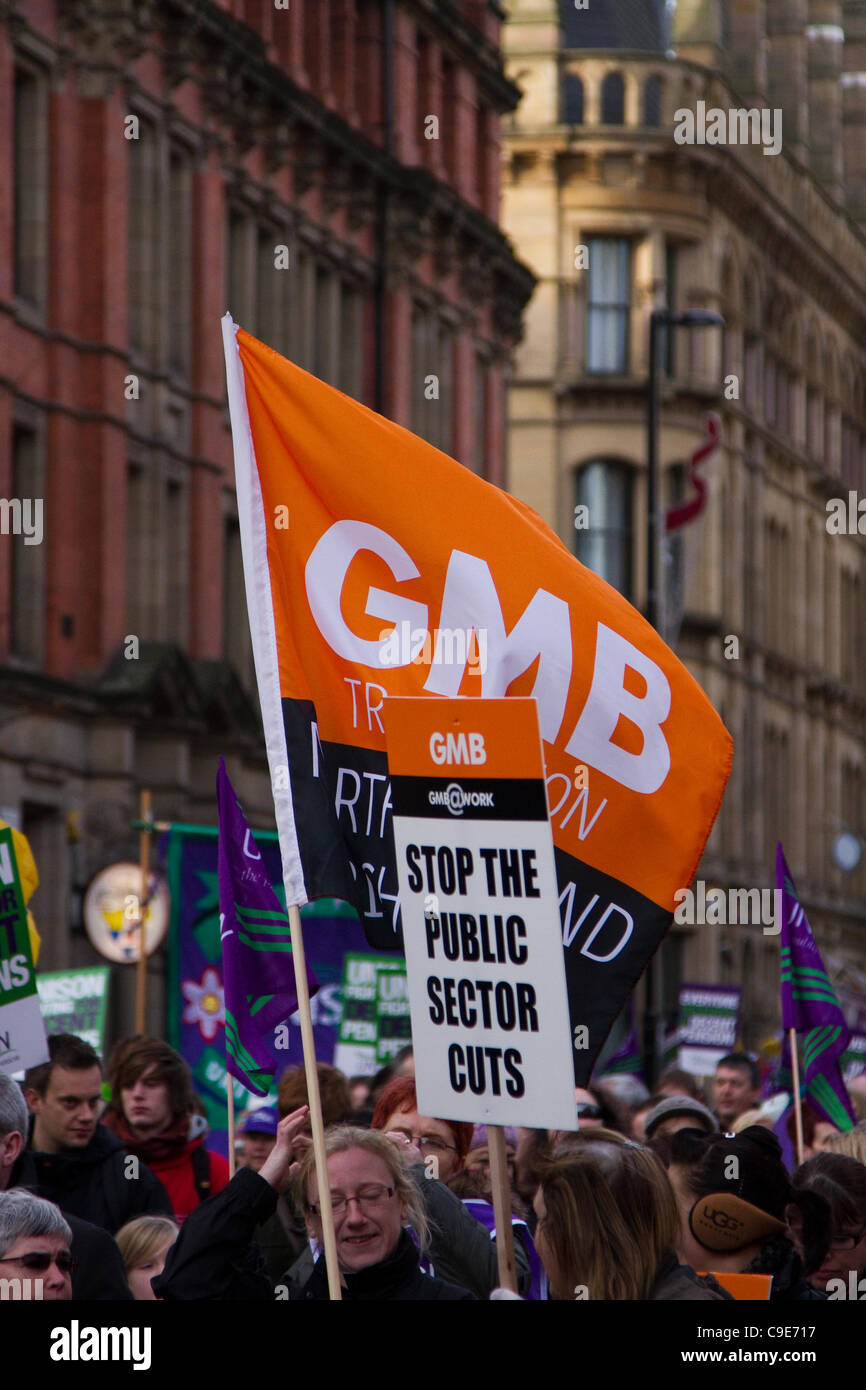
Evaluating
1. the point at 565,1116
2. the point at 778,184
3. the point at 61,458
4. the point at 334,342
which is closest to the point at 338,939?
the point at 61,458

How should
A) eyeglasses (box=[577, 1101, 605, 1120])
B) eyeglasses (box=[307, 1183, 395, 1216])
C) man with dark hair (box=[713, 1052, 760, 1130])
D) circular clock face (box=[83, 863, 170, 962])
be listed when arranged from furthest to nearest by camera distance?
circular clock face (box=[83, 863, 170, 962]) < man with dark hair (box=[713, 1052, 760, 1130]) < eyeglasses (box=[577, 1101, 605, 1120]) < eyeglasses (box=[307, 1183, 395, 1216])

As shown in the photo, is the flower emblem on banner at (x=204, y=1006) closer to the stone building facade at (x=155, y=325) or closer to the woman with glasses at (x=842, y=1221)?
the woman with glasses at (x=842, y=1221)

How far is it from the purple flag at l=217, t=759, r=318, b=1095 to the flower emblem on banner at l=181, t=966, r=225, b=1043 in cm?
779

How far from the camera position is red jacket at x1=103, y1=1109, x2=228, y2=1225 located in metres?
10.6

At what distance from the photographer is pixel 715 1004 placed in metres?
25.3

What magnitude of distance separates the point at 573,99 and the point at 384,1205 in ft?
179

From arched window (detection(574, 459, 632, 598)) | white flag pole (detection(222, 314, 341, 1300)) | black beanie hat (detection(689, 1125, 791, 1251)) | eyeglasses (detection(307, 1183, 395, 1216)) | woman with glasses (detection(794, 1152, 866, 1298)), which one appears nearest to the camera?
white flag pole (detection(222, 314, 341, 1300))

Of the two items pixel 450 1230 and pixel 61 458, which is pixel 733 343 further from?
pixel 450 1230

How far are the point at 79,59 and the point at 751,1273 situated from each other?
969 inches

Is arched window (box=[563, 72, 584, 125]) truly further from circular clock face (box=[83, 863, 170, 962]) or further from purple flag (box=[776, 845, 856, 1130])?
purple flag (box=[776, 845, 856, 1130])

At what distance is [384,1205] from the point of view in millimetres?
6625

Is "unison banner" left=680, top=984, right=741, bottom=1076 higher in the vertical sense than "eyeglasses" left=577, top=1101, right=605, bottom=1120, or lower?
higher

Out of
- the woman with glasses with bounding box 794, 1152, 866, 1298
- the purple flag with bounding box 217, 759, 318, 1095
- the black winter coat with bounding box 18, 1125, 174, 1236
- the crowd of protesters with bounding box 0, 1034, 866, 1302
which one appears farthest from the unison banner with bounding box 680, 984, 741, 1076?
the woman with glasses with bounding box 794, 1152, 866, 1298

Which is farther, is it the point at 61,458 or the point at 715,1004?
the point at 61,458
